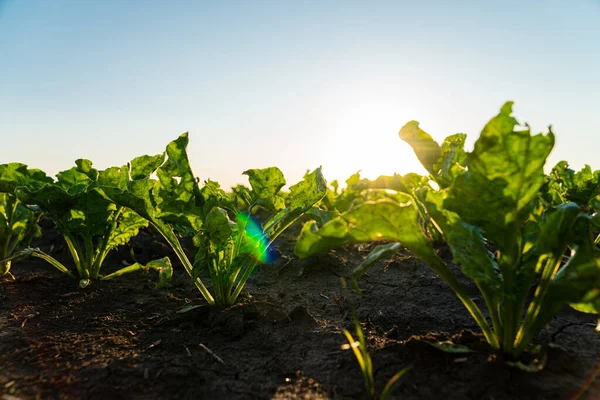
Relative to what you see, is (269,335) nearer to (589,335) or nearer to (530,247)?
(530,247)

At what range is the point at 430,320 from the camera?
7.91 feet

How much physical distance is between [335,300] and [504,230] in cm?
149

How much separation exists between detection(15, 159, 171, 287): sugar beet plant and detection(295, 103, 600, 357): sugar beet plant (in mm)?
1641

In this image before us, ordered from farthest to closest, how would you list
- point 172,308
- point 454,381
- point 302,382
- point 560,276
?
point 172,308 < point 302,382 < point 454,381 < point 560,276

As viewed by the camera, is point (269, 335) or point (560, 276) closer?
point (560, 276)

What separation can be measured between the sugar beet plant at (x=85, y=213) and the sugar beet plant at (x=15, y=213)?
0.24 m

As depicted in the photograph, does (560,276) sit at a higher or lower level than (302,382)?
higher

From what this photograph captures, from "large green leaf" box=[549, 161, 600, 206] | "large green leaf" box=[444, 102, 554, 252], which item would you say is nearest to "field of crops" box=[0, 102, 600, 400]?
"large green leaf" box=[444, 102, 554, 252]

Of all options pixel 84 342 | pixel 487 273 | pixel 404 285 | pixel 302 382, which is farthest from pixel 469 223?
pixel 84 342

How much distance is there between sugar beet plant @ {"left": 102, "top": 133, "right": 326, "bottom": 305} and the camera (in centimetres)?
230

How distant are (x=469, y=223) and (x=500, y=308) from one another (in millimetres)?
440

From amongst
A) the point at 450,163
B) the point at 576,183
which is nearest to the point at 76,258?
the point at 450,163

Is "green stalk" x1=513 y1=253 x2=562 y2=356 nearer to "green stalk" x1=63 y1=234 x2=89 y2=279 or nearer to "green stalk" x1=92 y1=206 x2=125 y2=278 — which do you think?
"green stalk" x1=92 y1=206 x2=125 y2=278

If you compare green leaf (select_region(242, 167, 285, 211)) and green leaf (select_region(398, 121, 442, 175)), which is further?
green leaf (select_region(242, 167, 285, 211))
